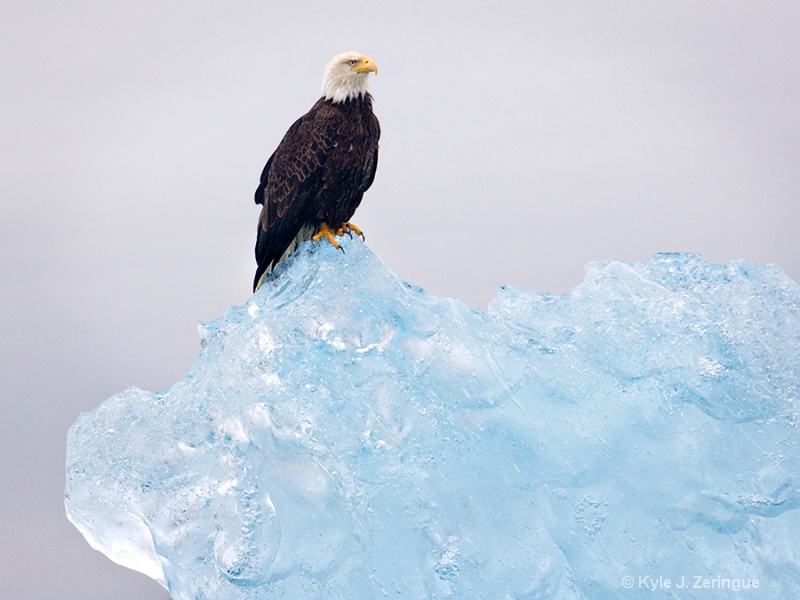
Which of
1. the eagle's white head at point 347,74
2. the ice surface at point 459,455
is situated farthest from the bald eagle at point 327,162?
the ice surface at point 459,455

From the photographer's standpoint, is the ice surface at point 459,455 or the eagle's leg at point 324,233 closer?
the ice surface at point 459,455

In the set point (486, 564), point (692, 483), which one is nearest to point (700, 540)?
point (692, 483)

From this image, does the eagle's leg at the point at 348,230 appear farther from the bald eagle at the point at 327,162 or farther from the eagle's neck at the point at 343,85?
the eagle's neck at the point at 343,85

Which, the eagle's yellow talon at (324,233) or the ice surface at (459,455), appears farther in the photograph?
the eagle's yellow talon at (324,233)

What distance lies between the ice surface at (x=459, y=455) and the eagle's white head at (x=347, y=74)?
0.60 metres

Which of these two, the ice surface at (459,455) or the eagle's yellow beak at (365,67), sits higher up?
the eagle's yellow beak at (365,67)

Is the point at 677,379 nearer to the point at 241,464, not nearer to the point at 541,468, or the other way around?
the point at 541,468

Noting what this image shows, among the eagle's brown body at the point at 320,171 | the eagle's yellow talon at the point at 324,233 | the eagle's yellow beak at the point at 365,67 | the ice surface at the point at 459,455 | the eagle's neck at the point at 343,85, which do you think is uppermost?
the eagle's yellow beak at the point at 365,67

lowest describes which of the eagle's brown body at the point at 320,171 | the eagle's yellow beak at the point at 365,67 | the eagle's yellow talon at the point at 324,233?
the eagle's yellow talon at the point at 324,233

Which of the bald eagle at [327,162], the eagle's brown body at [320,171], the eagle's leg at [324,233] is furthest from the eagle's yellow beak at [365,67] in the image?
the eagle's leg at [324,233]

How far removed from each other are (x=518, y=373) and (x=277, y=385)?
34.7 inches

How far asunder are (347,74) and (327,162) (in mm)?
348

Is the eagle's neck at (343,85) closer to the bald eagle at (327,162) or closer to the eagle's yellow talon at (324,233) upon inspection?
the bald eagle at (327,162)

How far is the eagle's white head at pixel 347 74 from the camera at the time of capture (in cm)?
425
